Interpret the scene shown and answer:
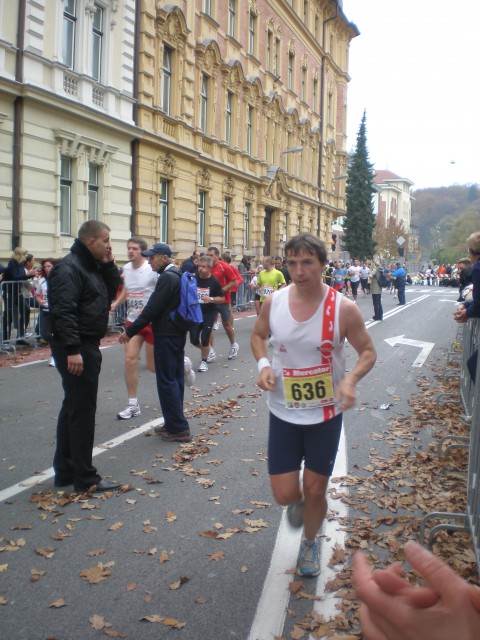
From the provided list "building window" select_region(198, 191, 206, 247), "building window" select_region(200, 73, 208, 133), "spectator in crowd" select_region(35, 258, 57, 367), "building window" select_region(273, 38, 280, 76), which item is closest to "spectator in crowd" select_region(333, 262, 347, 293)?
"building window" select_region(198, 191, 206, 247)

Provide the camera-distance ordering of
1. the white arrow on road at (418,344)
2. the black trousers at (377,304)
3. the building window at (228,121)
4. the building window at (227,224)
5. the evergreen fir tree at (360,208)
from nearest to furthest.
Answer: the white arrow on road at (418,344), the black trousers at (377,304), the building window at (228,121), the building window at (227,224), the evergreen fir tree at (360,208)

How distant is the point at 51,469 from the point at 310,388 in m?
3.10

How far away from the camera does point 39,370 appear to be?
11.6 m

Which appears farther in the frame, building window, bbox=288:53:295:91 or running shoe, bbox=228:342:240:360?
building window, bbox=288:53:295:91

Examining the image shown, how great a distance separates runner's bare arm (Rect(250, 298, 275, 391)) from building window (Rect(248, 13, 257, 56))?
32.9m

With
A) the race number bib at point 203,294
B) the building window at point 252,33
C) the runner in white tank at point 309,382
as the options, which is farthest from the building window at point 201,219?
the runner in white tank at point 309,382

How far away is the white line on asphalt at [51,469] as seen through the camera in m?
5.43

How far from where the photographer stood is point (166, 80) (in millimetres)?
25906

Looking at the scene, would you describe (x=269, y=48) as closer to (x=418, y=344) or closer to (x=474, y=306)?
(x=418, y=344)

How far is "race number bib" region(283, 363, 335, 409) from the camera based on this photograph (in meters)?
3.92

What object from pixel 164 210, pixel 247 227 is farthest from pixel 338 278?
A: pixel 164 210

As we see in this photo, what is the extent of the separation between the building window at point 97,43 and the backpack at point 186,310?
633 inches

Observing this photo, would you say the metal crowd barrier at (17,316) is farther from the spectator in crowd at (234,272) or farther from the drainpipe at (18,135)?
the drainpipe at (18,135)

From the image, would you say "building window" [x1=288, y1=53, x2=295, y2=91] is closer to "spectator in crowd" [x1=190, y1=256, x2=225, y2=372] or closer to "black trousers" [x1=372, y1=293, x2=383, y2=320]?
"black trousers" [x1=372, y1=293, x2=383, y2=320]
